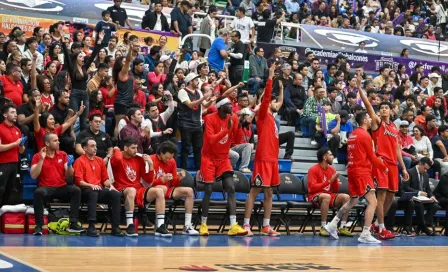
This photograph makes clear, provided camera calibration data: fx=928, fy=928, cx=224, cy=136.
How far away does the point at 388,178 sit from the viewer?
15.0m

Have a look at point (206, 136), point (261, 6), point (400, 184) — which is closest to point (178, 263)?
point (206, 136)

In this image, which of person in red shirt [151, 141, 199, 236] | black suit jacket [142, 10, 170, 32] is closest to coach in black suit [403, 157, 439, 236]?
person in red shirt [151, 141, 199, 236]

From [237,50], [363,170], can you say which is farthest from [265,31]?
[363,170]

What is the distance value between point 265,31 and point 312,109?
469cm

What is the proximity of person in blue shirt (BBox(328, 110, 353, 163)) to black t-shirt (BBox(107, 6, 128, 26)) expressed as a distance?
209 inches

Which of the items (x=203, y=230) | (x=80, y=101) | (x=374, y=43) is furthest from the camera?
(x=374, y=43)

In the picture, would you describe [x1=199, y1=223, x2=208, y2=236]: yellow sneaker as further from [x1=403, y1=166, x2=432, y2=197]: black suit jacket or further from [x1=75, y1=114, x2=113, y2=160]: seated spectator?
[x1=403, y1=166, x2=432, y2=197]: black suit jacket

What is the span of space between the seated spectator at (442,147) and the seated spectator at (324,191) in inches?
157

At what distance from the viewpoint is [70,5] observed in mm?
21375

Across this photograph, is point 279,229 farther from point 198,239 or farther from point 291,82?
point 291,82

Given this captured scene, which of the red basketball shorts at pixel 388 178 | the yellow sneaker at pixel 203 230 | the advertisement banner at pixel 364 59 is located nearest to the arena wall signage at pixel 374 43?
the advertisement banner at pixel 364 59

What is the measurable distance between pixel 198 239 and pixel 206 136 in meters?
1.68

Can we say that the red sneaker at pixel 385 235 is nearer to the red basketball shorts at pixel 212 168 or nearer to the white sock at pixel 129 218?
the red basketball shorts at pixel 212 168

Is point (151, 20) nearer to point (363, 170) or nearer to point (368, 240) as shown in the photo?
point (363, 170)
